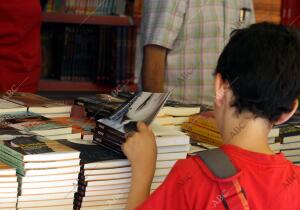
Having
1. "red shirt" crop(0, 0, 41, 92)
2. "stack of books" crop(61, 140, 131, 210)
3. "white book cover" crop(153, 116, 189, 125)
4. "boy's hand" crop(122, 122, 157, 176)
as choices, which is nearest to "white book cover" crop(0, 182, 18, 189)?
"stack of books" crop(61, 140, 131, 210)

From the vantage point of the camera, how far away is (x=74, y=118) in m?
1.80

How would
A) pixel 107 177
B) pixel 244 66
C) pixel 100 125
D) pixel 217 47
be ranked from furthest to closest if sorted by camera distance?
1. pixel 217 47
2. pixel 100 125
3. pixel 107 177
4. pixel 244 66

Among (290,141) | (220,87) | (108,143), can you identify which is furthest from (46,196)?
(290,141)

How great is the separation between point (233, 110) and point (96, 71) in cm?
265

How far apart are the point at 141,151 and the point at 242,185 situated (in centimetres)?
28

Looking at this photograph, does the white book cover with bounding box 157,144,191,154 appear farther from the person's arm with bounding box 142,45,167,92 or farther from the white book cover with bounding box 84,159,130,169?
the person's arm with bounding box 142,45,167,92

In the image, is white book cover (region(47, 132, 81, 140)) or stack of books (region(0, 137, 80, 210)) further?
white book cover (region(47, 132, 81, 140))

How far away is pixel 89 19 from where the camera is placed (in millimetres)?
3697

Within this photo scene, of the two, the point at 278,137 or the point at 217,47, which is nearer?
the point at 278,137

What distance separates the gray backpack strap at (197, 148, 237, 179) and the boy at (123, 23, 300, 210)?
11 mm

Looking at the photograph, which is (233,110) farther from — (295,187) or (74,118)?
(74,118)

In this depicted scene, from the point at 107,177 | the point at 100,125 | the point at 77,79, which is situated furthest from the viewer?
the point at 77,79

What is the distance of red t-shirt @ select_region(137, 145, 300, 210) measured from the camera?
1.19m

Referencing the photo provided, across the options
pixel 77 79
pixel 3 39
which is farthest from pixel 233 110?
pixel 77 79
